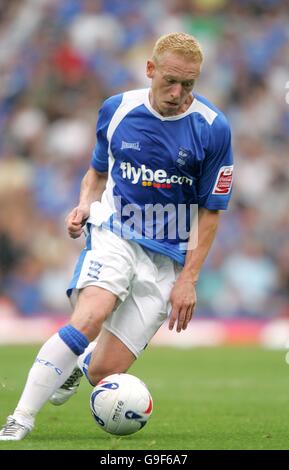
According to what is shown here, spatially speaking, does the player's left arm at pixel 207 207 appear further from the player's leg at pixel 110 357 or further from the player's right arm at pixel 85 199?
the player's right arm at pixel 85 199

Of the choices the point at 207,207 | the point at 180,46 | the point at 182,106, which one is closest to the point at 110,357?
the point at 207,207

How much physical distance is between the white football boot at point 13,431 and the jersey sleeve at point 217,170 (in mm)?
1890

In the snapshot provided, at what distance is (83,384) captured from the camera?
11.6m

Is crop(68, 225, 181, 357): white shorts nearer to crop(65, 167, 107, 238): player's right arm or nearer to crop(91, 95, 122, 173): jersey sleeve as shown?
crop(65, 167, 107, 238): player's right arm

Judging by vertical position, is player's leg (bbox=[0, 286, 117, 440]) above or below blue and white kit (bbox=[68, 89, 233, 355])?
below

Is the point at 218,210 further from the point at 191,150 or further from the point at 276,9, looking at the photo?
the point at 276,9

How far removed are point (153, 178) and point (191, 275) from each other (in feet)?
2.21

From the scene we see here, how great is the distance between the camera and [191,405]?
9.45m

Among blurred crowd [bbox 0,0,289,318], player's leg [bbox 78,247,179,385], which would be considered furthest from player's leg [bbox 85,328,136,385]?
blurred crowd [bbox 0,0,289,318]

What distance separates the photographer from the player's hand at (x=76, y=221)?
22.8 feet

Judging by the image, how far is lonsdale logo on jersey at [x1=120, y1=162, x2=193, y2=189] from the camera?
7.04 meters

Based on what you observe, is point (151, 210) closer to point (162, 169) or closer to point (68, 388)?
point (162, 169)

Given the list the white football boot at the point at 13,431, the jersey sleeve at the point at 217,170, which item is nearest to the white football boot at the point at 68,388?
the white football boot at the point at 13,431

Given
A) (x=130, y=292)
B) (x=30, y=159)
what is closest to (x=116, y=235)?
(x=130, y=292)
